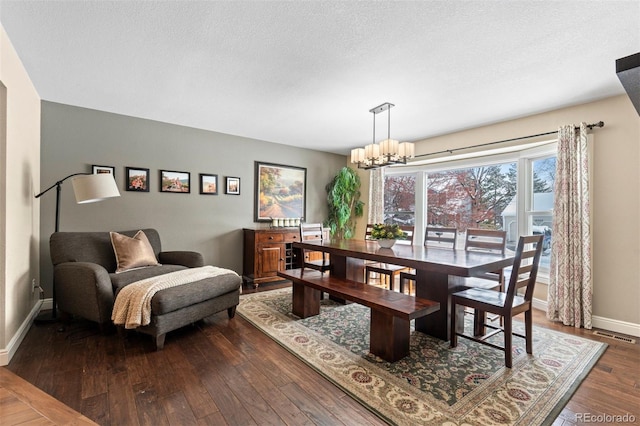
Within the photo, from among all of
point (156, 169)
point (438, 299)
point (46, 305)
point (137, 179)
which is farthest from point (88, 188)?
point (438, 299)

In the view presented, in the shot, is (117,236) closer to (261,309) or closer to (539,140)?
(261,309)

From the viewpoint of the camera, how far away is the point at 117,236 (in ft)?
10.5

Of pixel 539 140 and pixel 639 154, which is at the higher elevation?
pixel 539 140

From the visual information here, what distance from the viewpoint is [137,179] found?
384 centimetres

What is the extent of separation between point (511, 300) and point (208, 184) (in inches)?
155

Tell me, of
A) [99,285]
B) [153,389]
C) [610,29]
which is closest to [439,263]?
[610,29]

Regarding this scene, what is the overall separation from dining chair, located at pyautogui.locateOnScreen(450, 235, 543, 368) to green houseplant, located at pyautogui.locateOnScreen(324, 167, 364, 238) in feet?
10.5

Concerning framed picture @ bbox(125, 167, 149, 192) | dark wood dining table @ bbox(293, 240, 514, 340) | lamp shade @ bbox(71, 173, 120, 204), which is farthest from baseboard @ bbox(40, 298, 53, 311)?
dark wood dining table @ bbox(293, 240, 514, 340)

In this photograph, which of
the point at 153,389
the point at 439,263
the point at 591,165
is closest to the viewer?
the point at 153,389

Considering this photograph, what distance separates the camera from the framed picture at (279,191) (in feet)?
16.2

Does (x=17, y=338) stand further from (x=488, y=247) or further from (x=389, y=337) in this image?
(x=488, y=247)

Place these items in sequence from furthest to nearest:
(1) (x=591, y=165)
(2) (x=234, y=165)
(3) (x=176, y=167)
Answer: (2) (x=234, y=165)
(3) (x=176, y=167)
(1) (x=591, y=165)

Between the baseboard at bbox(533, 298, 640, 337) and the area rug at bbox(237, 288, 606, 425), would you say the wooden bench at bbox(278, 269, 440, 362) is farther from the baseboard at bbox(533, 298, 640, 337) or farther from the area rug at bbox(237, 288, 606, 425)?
the baseboard at bbox(533, 298, 640, 337)

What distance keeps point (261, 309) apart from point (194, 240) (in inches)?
63.2
